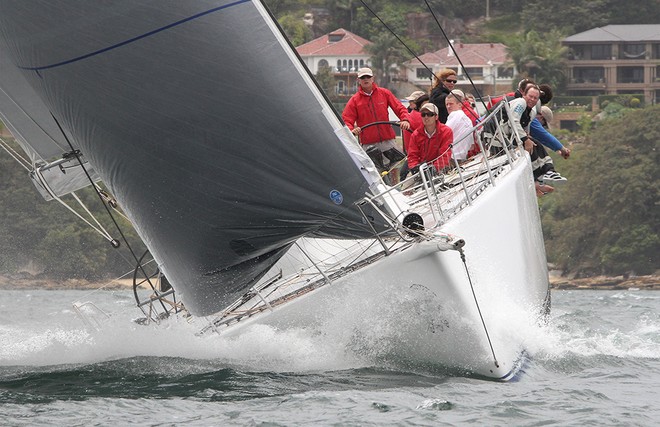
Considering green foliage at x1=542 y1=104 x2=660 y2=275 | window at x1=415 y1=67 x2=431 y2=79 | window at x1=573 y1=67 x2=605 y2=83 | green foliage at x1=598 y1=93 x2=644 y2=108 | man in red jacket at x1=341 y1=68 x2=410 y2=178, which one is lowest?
window at x1=573 y1=67 x2=605 y2=83

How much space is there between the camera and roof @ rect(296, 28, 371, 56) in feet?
272

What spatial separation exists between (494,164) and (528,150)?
0.77 m

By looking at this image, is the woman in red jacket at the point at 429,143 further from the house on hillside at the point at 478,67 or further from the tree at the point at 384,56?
the tree at the point at 384,56

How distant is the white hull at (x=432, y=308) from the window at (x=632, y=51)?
71022 millimetres

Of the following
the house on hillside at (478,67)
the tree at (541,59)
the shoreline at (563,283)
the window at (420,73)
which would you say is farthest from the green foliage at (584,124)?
the shoreline at (563,283)

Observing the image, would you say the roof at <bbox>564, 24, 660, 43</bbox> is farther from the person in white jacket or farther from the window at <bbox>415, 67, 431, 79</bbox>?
the person in white jacket

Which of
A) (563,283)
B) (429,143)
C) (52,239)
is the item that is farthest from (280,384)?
(563,283)

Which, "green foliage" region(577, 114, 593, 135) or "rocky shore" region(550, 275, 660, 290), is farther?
"green foliage" region(577, 114, 593, 135)

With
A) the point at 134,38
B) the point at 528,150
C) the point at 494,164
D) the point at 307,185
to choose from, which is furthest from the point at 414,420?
the point at 528,150

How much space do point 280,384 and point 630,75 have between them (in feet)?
234

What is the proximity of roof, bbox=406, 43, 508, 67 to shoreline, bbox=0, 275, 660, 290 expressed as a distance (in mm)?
32950

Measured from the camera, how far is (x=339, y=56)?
8319 centimetres

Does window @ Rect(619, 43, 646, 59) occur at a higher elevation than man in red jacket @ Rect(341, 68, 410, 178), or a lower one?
lower

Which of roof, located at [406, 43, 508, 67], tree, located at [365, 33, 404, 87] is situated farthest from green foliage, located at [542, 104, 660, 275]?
tree, located at [365, 33, 404, 87]
